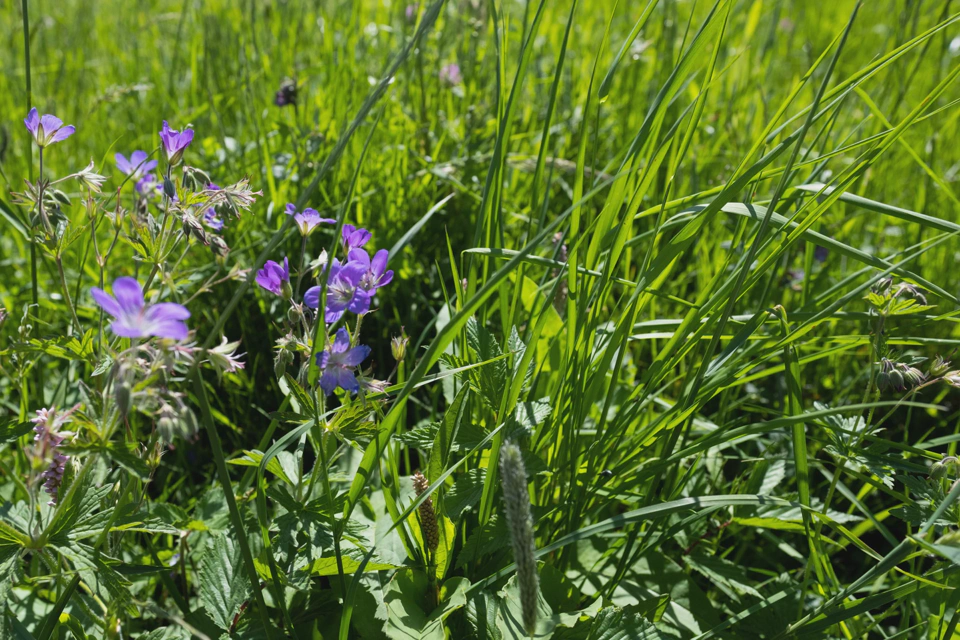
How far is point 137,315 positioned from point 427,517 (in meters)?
0.64

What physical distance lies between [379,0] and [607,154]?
201 cm

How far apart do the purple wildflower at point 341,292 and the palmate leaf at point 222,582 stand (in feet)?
1.63

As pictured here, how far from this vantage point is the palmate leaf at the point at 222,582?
1.27 meters

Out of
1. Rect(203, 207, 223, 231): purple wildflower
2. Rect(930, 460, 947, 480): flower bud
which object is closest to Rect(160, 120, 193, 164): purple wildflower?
Rect(203, 207, 223, 231): purple wildflower

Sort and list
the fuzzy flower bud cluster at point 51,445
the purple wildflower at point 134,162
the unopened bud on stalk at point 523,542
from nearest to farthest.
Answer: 1. the unopened bud on stalk at point 523,542
2. the fuzzy flower bud cluster at point 51,445
3. the purple wildflower at point 134,162

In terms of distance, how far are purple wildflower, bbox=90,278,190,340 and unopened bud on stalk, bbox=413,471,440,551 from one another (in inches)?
21.6

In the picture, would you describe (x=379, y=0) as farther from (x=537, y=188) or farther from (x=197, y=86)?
(x=537, y=188)

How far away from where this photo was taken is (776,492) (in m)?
1.76

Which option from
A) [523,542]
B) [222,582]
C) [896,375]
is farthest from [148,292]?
[896,375]

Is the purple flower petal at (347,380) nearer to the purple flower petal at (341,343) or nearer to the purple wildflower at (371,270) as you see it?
the purple flower petal at (341,343)

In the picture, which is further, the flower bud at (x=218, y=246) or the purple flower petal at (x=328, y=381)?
the flower bud at (x=218, y=246)

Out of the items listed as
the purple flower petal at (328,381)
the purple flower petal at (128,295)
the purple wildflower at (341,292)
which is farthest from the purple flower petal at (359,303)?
the purple flower petal at (128,295)

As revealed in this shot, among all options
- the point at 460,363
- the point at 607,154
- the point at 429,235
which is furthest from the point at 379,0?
the point at 460,363

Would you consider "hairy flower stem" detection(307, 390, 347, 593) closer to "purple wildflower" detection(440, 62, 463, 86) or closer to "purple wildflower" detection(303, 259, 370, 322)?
"purple wildflower" detection(303, 259, 370, 322)
